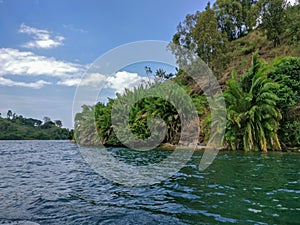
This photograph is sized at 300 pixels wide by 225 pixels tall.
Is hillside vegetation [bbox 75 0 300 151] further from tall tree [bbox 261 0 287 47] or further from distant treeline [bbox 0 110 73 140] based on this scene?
distant treeline [bbox 0 110 73 140]

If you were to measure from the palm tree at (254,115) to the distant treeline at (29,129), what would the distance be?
187 feet

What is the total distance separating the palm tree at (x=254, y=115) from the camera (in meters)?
18.6

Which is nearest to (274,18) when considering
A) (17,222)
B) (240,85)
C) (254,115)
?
(240,85)

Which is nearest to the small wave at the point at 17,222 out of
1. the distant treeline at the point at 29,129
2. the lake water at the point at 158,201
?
the lake water at the point at 158,201

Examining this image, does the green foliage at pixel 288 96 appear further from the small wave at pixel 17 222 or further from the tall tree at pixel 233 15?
the tall tree at pixel 233 15

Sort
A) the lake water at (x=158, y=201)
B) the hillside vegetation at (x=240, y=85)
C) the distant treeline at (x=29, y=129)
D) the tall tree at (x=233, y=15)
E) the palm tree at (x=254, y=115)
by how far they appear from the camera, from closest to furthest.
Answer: the lake water at (x=158, y=201)
the palm tree at (x=254, y=115)
the hillside vegetation at (x=240, y=85)
the tall tree at (x=233, y=15)
the distant treeline at (x=29, y=129)

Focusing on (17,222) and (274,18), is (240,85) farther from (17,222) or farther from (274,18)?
(17,222)

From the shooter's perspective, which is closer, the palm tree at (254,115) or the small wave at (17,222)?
A: the small wave at (17,222)

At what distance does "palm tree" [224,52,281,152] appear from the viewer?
18578 mm

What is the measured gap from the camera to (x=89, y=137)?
36188 millimetres

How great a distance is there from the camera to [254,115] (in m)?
19.0

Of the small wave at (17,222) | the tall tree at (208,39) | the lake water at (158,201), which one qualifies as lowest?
the small wave at (17,222)

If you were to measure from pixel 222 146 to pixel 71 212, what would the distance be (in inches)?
672

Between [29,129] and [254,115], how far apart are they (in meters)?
84.8
